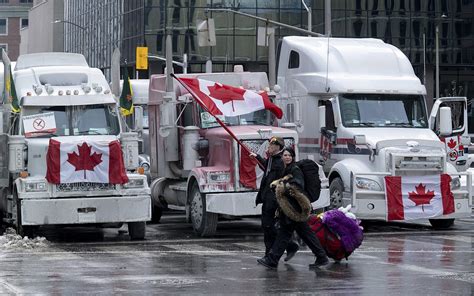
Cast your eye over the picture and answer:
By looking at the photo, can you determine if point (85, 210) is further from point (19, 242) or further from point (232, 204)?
point (232, 204)

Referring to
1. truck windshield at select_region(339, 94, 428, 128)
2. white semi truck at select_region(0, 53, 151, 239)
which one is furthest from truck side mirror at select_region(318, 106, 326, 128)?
white semi truck at select_region(0, 53, 151, 239)

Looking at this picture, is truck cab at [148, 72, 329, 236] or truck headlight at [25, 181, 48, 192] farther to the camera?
truck cab at [148, 72, 329, 236]

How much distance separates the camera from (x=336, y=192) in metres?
23.8

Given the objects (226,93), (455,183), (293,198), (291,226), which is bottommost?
(291,226)

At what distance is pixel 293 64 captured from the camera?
84.6 feet

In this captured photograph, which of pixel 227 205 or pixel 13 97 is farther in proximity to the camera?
pixel 13 97

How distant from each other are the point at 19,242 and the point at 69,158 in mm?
1779

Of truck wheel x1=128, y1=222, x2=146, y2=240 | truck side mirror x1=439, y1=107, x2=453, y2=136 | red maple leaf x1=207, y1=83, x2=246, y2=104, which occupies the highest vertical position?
red maple leaf x1=207, y1=83, x2=246, y2=104

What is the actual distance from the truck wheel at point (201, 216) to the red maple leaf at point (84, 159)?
6.90 ft

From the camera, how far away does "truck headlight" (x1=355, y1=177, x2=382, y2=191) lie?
23016 mm

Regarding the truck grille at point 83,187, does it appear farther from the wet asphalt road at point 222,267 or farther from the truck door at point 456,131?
the truck door at point 456,131

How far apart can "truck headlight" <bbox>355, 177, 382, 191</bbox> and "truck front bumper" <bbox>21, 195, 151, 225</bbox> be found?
4500mm

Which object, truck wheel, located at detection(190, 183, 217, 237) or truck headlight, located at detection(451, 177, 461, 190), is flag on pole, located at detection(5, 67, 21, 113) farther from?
truck headlight, located at detection(451, 177, 461, 190)

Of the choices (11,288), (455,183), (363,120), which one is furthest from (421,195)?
(11,288)
